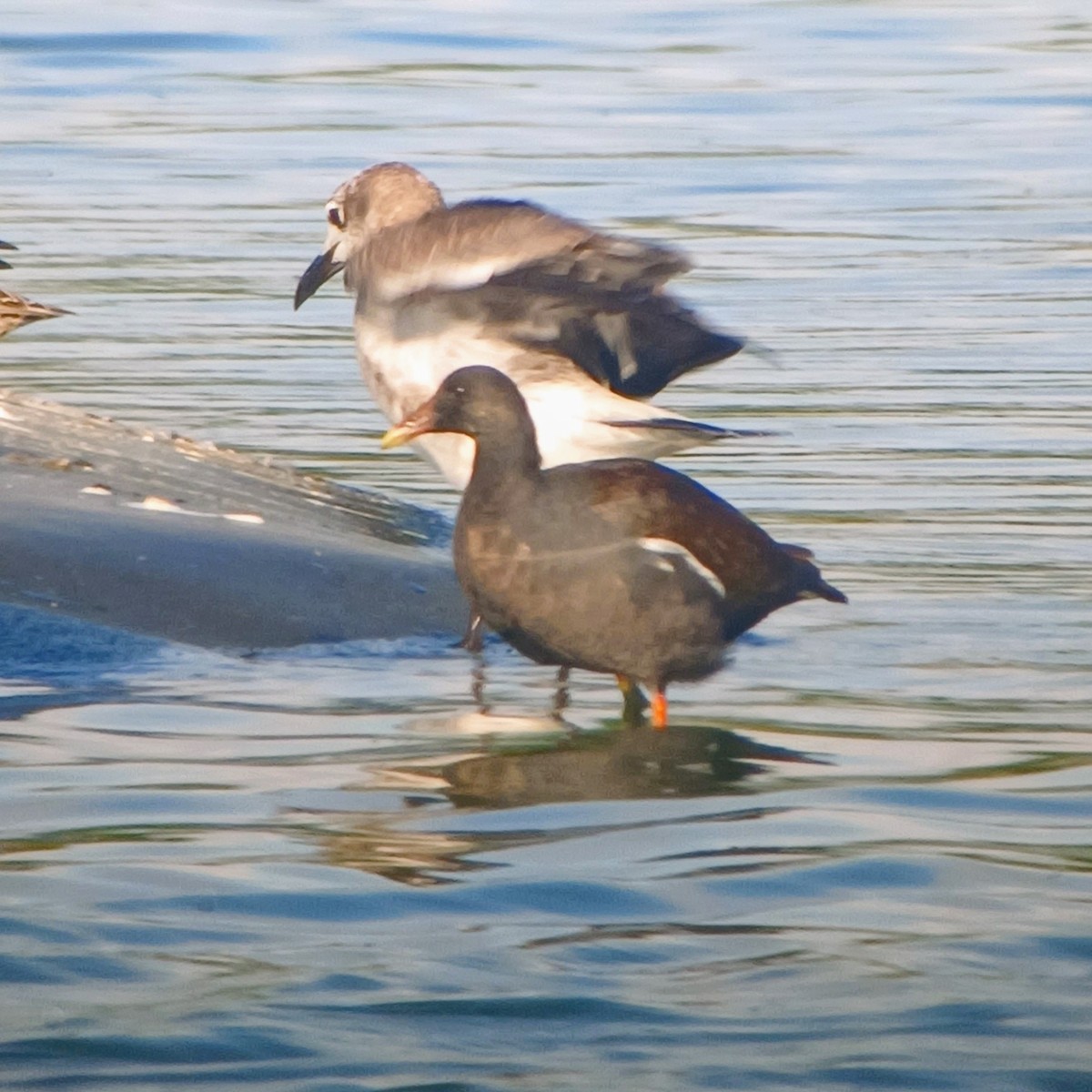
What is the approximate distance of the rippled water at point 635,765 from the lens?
4230 millimetres

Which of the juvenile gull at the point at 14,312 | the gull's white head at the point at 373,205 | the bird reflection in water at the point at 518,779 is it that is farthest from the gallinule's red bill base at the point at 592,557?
the juvenile gull at the point at 14,312

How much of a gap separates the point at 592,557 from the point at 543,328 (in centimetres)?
167

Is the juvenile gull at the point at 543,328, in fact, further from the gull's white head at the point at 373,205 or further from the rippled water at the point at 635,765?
the rippled water at the point at 635,765

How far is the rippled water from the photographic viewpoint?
Result: 4.23 m

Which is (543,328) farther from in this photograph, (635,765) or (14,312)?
(14,312)

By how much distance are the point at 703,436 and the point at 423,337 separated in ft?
3.37

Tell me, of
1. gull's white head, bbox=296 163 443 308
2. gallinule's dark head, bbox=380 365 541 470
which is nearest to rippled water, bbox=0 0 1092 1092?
gallinule's dark head, bbox=380 365 541 470

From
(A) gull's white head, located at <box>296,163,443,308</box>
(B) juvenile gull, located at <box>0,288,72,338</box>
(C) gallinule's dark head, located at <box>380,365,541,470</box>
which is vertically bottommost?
(C) gallinule's dark head, located at <box>380,365,541,470</box>

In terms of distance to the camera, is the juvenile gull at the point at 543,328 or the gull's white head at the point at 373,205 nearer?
the juvenile gull at the point at 543,328

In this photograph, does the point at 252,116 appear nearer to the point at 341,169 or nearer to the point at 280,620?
the point at 341,169

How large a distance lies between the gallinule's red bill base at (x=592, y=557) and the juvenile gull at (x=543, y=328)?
99 centimetres

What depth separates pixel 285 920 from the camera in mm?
4754

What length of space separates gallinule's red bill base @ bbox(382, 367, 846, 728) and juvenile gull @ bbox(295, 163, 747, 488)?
992 millimetres

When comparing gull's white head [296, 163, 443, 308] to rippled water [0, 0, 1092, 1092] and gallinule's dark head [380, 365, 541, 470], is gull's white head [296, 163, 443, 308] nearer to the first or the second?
Answer: rippled water [0, 0, 1092, 1092]
